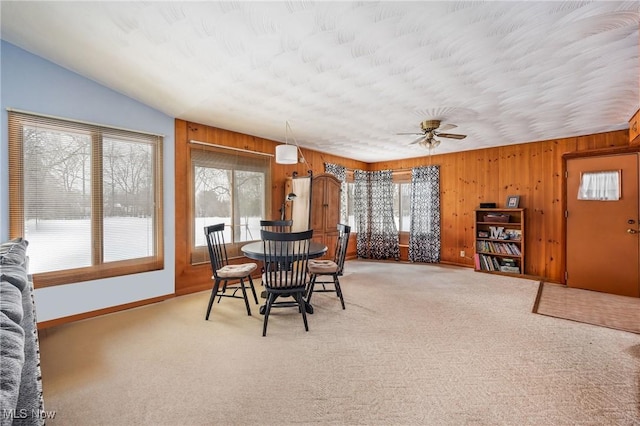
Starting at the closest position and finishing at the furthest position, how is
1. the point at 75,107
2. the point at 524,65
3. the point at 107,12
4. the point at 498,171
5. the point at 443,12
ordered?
the point at 443,12
the point at 107,12
the point at 524,65
the point at 75,107
the point at 498,171

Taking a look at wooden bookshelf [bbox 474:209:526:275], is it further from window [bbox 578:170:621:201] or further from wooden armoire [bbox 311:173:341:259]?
wooden armoire [bbox 311:173:341:259]

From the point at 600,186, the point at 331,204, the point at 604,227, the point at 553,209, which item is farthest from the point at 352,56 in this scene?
the point at 553,209

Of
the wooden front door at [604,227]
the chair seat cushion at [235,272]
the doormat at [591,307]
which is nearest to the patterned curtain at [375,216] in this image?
the doormat at [591,307]

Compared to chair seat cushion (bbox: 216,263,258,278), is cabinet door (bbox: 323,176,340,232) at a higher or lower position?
higher

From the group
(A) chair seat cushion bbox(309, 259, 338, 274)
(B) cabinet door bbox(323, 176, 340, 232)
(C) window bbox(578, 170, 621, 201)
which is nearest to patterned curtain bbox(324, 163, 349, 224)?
(B) cabinet door bbox(323, 176, 340, 232)

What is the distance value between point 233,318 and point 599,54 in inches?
155

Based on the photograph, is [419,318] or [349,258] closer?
[419,318]

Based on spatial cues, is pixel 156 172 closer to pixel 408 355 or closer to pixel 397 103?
pixel 397 103

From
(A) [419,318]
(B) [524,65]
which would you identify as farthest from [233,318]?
(B) [524,65]

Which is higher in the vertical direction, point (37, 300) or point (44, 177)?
point (44, 177)

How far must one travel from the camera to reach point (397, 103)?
10.8 feet

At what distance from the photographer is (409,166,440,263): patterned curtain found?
20.0ft

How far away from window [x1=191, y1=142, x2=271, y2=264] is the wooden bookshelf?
401cm

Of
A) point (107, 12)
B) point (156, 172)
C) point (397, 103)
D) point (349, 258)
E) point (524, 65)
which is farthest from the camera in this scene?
point (349, 258)
